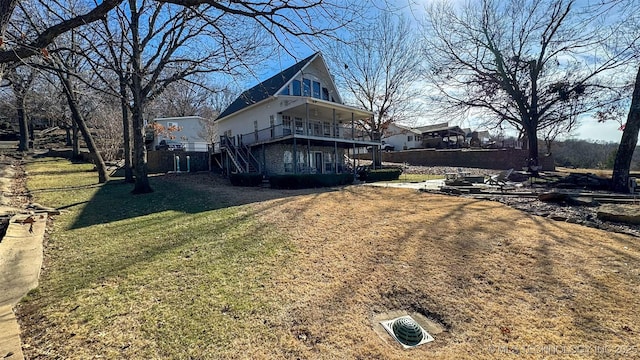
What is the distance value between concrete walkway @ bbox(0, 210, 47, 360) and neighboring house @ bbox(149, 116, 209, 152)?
24817 millimetres

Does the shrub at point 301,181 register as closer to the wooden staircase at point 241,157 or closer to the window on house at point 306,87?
the wooden staircase at point 241,157

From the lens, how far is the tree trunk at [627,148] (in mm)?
10773

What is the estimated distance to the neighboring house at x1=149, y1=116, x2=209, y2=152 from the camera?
31.0 m

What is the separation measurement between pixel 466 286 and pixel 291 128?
17124mm

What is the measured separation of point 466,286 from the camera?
3857mm

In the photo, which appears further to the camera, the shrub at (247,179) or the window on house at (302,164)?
the window on house at (302,164)

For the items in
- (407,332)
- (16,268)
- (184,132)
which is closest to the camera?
(407,332)

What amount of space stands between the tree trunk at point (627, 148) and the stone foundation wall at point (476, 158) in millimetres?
15740

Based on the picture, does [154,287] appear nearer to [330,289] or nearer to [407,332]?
[330,289]

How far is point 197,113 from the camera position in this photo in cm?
4519

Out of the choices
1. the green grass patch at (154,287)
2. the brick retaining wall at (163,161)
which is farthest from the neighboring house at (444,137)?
the green grass patch at (154,287)

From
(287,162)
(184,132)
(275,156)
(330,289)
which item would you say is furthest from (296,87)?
(184,132)

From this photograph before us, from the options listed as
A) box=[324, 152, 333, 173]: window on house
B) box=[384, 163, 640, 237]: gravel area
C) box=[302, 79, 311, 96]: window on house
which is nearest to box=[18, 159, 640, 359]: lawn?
box=[384, 163, 640, 237]: gravel area

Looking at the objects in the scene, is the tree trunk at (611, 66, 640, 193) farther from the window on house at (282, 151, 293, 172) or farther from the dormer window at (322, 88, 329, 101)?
the dormer window at (322, 88, 329, 101)
